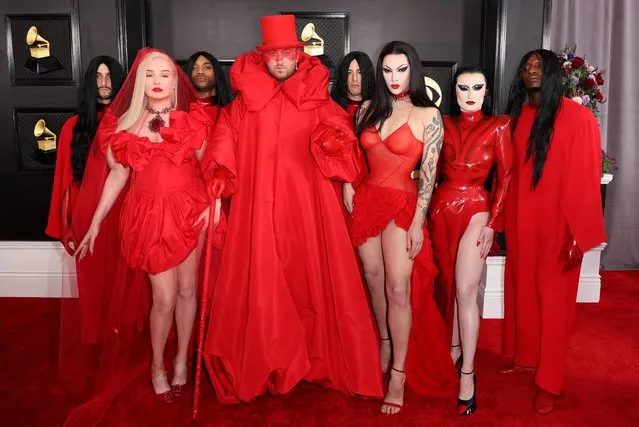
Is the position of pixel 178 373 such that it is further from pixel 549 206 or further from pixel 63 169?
pixel 549 206

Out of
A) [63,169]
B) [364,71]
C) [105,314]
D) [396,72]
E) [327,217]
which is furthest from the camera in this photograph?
[63,169]

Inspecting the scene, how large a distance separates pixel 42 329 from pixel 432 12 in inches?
153

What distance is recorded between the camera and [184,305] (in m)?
2.98

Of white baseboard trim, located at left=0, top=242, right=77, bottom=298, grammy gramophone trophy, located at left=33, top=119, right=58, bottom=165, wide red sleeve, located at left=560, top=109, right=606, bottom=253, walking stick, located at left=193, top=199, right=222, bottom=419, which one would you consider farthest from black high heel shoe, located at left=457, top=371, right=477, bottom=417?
grammy gramophone trophy, located at left=33, top=119, right=58, bottom=165

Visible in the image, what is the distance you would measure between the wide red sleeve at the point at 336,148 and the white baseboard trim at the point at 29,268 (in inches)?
118

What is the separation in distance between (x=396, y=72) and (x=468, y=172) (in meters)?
0.61

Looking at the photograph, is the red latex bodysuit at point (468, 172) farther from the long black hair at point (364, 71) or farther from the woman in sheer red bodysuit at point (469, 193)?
the long black hair at point (364, 71)

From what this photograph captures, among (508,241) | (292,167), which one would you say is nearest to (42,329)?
(292,167)

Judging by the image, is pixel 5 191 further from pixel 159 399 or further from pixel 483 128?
pixel 483 128

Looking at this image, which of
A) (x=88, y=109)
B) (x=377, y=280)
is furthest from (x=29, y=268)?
(x=377, y=280)

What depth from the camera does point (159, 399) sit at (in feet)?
9.85

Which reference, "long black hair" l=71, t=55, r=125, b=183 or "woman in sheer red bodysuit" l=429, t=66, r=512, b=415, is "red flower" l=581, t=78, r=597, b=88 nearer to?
"woman in sheer red bodysuit" l=429, t=66, r=512, b=415

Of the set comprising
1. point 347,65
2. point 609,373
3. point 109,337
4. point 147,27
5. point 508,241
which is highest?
point 147,27

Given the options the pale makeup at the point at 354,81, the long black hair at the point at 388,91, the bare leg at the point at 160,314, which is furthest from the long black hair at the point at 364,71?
the bare leg at the point at 160,314
